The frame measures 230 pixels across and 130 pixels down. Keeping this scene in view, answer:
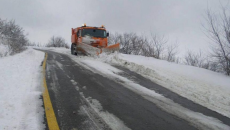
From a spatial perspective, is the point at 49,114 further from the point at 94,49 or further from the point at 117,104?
the point at 94,49

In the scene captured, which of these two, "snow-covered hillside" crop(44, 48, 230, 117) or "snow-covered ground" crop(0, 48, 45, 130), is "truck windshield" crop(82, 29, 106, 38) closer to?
"snow-covered hillside" crop(44, 48, 230, 117)

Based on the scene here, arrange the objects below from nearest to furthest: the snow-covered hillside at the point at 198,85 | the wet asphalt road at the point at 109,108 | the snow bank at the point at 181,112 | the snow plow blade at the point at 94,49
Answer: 1. the wet asphalt road at the point at 109,108
2. the snow bank at the point at 181,112
3. the snow-covered hillside at the point at 198,85
4. the snow plow blade at the point at 94,49

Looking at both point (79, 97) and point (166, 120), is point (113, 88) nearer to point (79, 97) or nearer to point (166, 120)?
point (79, 97)

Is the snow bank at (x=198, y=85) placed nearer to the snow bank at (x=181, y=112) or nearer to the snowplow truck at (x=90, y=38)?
the snow bank at (x=181, y=112)

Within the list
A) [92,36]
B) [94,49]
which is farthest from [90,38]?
[94,49]

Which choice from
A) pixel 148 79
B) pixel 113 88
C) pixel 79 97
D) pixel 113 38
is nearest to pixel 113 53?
pixel 148 79

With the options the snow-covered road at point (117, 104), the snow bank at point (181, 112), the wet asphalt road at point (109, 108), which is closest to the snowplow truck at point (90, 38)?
the snow-covered road at point (117, 104)

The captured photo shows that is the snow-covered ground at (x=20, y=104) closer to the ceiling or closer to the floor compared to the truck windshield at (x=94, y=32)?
closer to the floor

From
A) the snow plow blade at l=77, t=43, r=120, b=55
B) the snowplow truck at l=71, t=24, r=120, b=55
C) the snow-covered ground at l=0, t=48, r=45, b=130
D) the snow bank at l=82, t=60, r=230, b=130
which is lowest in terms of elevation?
the snow bank at l=82, t=60, r=230, b=130

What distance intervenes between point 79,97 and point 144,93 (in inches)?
71.1

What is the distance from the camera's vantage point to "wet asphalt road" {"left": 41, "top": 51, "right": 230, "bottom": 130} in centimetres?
325

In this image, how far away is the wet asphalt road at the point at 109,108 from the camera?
3.25 metres

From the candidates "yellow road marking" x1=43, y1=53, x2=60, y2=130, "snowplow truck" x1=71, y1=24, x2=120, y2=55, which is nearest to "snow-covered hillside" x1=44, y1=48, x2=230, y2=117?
"yellow road marking" x1=43, y1=53, x2=60, y2=130

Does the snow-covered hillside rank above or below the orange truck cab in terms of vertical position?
below
